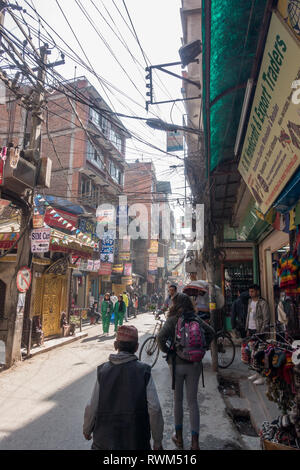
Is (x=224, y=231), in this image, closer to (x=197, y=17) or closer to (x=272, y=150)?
(x=272, y=150)

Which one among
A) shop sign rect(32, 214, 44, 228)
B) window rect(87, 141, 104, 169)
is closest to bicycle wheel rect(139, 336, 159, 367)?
shop sign rect(32, 214, 44, 228)

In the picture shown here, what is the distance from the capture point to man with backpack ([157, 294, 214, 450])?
3.56m

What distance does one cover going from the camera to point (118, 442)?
2219 mm

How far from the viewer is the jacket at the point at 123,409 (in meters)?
2.22

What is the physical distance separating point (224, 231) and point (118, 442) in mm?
10080

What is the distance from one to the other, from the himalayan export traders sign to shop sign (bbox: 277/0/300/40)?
0.04 m

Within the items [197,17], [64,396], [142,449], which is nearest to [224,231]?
[64,396]

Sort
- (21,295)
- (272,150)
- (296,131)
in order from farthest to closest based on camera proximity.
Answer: (21,295)
(272,150)
(296,131)

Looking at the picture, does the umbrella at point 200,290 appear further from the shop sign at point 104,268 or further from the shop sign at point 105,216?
the shop sign at point 104,268

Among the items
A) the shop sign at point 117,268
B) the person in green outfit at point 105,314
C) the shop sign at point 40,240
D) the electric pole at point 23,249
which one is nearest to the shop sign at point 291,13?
the electric pole at point 23,249

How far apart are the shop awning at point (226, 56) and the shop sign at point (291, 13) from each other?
18.6 inches

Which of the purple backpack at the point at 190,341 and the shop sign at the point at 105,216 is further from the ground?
the shop sign at the point at 105,216

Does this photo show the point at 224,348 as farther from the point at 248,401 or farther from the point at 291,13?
the point at 291,13

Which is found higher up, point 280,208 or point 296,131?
point 296,131
